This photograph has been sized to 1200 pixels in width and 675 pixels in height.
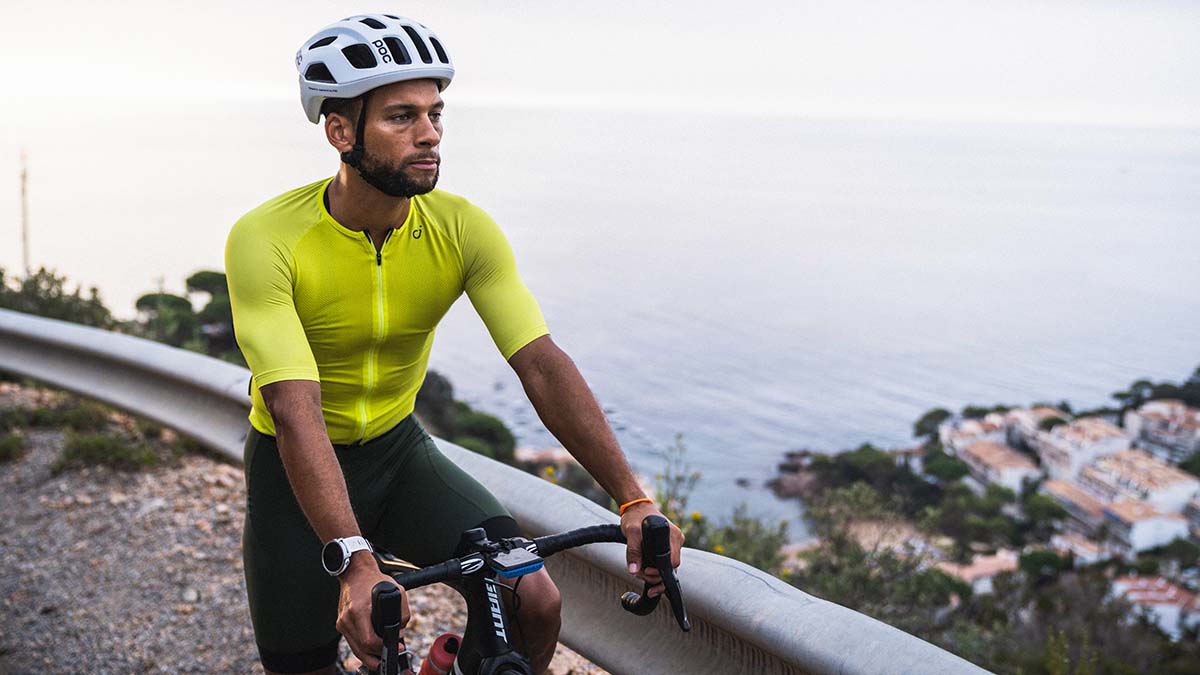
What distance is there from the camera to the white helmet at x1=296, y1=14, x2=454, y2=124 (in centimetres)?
257

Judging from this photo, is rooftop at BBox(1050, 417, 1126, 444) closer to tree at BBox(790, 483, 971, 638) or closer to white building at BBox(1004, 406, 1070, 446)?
white building at BBox(1004, 406, 1070, 446)

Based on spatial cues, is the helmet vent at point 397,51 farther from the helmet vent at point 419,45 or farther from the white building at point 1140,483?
the white building at point 1140,483

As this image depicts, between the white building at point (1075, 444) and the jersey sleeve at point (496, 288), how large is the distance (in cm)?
2520

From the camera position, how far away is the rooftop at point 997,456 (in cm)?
2408

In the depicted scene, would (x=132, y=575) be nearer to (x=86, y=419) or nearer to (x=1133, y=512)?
(x=86, y=419)

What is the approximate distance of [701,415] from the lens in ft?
110

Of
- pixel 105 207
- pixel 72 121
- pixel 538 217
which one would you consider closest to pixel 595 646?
pixel 105 207

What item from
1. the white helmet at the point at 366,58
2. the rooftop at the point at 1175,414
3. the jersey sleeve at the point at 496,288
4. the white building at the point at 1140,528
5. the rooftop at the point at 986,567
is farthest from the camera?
the rooftop at the point at 1175,414

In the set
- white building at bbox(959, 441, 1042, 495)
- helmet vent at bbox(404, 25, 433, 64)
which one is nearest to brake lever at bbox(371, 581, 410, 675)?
helmet vent at bbox(404, 25, 433, 64)

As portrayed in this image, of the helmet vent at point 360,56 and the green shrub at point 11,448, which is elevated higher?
the helmet vent at point 360,56

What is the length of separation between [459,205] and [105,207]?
1368 inches

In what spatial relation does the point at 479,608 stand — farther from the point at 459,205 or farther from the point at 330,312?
the point at 459,205

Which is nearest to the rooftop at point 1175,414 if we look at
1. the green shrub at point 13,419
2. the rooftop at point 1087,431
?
the rooftop at point 1087,431

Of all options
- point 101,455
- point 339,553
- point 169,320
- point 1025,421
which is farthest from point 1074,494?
point 339,553
